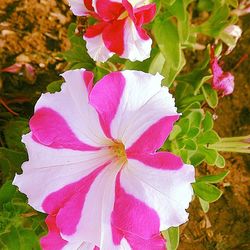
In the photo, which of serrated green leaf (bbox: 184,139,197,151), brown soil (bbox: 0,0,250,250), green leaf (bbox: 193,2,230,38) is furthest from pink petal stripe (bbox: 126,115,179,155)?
brown soil (bbox: 0,0,250,250)

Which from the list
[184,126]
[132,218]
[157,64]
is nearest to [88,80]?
[132,218]

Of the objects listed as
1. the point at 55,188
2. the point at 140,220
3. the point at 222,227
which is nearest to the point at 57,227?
the point at 55,188

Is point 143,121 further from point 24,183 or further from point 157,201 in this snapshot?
point 24,183

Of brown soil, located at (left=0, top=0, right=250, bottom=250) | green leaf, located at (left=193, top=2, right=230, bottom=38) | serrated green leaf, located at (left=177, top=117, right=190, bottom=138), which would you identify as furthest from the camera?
brown soil, located at (left=0, top=0, right=250, bottom=250)

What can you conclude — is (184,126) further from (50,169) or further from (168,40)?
(50,169)

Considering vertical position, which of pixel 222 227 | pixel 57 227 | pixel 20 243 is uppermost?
pixel 57 227

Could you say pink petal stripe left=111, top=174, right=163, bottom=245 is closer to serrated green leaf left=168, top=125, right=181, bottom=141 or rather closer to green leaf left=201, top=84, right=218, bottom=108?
serrated green leaf left=168, top=125, right=181, bottom=141

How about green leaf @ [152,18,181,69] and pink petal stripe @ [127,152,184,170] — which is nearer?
pink petal stripe @ [127,152,184,170]

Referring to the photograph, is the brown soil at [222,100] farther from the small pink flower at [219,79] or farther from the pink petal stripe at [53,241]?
the pink petal stripe at [53,241]
